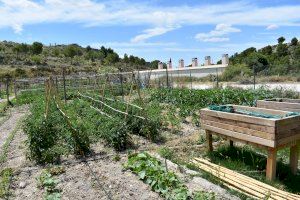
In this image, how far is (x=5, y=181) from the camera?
5922 millimetres

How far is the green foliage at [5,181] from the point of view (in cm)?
542

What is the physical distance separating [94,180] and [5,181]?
147 cm

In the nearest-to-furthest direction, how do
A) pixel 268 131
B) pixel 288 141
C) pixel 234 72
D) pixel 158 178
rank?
pixel 158 178 → pixel 268 131 → pixel 288 141 → pixel 234 72

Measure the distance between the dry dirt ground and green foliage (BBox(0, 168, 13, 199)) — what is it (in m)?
0.07

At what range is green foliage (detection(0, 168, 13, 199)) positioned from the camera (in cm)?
542

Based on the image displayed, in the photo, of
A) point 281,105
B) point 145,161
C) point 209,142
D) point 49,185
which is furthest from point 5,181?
point 281,105

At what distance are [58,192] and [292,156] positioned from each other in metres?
3.79

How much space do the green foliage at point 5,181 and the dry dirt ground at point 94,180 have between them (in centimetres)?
7

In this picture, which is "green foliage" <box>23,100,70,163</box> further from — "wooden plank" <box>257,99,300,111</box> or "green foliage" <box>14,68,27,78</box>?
"green foliage" <box>14,68,27,78</box>

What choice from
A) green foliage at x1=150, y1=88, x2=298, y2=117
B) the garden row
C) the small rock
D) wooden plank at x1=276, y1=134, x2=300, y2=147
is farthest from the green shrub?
the small rock

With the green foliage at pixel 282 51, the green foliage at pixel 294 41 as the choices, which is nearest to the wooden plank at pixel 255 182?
the green foliage at pixel 282 51

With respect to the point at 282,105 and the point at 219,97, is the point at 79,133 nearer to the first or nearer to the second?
the point at 282,105

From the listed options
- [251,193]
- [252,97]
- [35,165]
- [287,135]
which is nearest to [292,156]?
[287,135]

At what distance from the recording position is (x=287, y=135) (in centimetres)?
560
